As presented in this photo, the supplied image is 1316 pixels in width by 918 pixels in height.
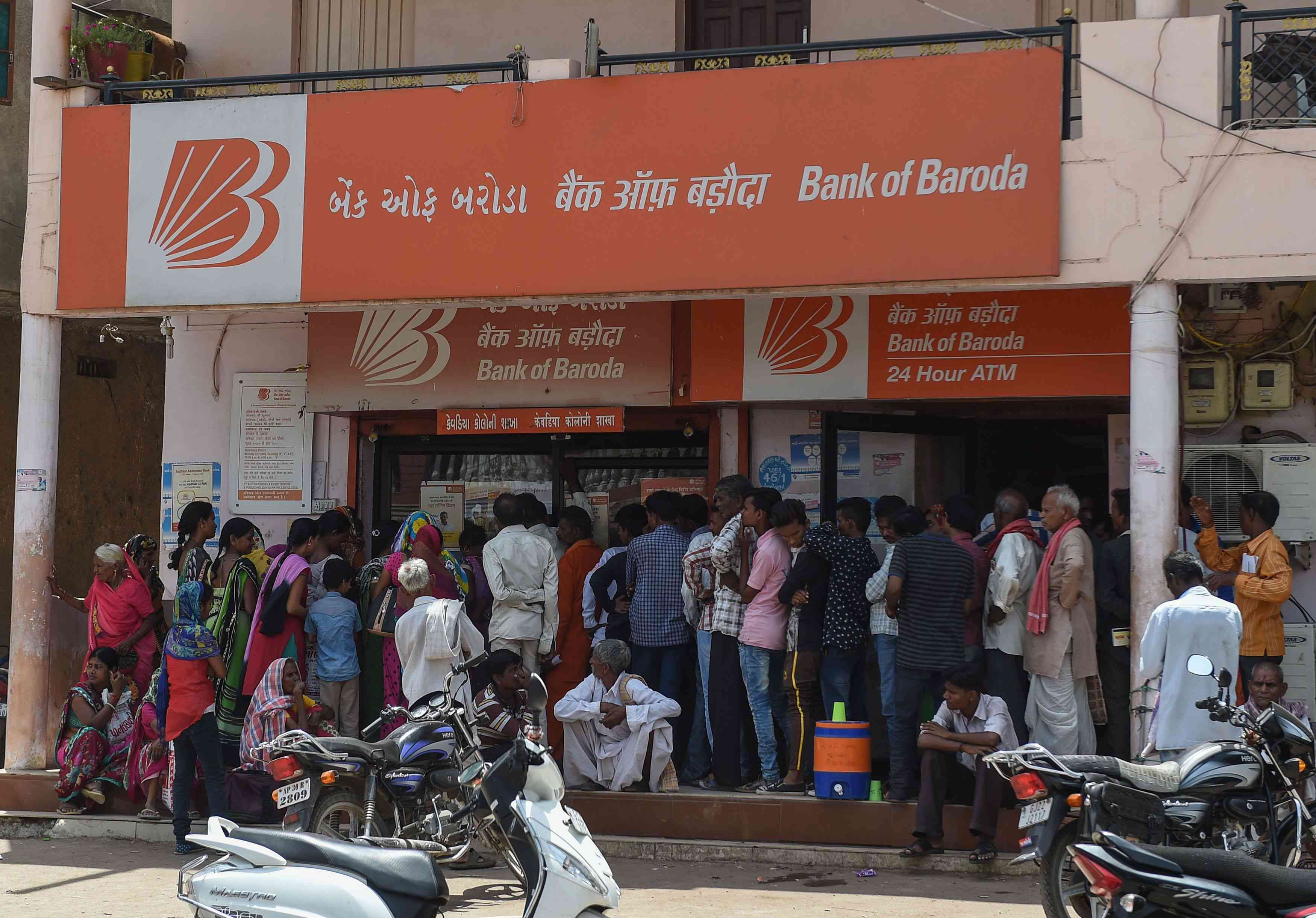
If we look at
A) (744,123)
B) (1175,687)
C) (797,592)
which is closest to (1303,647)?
(1175,687)

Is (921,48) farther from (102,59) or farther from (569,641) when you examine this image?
(102,59)

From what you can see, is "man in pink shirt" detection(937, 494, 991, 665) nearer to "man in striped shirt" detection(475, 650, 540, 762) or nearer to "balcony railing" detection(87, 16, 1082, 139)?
"balcony railing" detection(87, 16, 1082, 139)

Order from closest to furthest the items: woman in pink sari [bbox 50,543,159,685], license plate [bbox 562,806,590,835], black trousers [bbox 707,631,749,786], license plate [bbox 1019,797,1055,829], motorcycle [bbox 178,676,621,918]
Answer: motorcycle [bbox 178,676,621,918]
license plate [bbox 562,806,590,835]
license plate [bbox 1019,797,1055,829]
black trousers [bbox 707,631,749,786]
woman in pink sari [bbox 50,543,159,685]

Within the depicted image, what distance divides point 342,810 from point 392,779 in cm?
45

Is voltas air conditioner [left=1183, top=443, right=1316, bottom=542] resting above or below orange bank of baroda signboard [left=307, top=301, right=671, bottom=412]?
below

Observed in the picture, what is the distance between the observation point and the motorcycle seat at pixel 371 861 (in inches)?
188

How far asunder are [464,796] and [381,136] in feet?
13.7

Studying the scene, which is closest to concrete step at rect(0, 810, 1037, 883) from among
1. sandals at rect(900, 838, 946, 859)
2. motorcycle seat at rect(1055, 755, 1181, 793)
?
sandals at rect(900, 838, 946, 859)

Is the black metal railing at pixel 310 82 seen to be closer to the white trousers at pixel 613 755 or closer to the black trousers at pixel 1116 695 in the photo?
the white trousers at pixel 613 755

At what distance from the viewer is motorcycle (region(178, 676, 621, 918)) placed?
15.6 feet

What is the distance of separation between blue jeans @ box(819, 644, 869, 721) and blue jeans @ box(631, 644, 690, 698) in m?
0.96

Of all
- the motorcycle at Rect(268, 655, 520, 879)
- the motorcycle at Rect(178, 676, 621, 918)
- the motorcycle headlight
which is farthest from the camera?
the motorcycle at Rect(268, 655, 520, 879)

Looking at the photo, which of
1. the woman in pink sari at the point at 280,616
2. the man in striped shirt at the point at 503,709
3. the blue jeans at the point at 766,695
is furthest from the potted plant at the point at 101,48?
the blue jeans at the point at 766,695

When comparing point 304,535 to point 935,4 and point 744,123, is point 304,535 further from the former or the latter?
point 935,4
